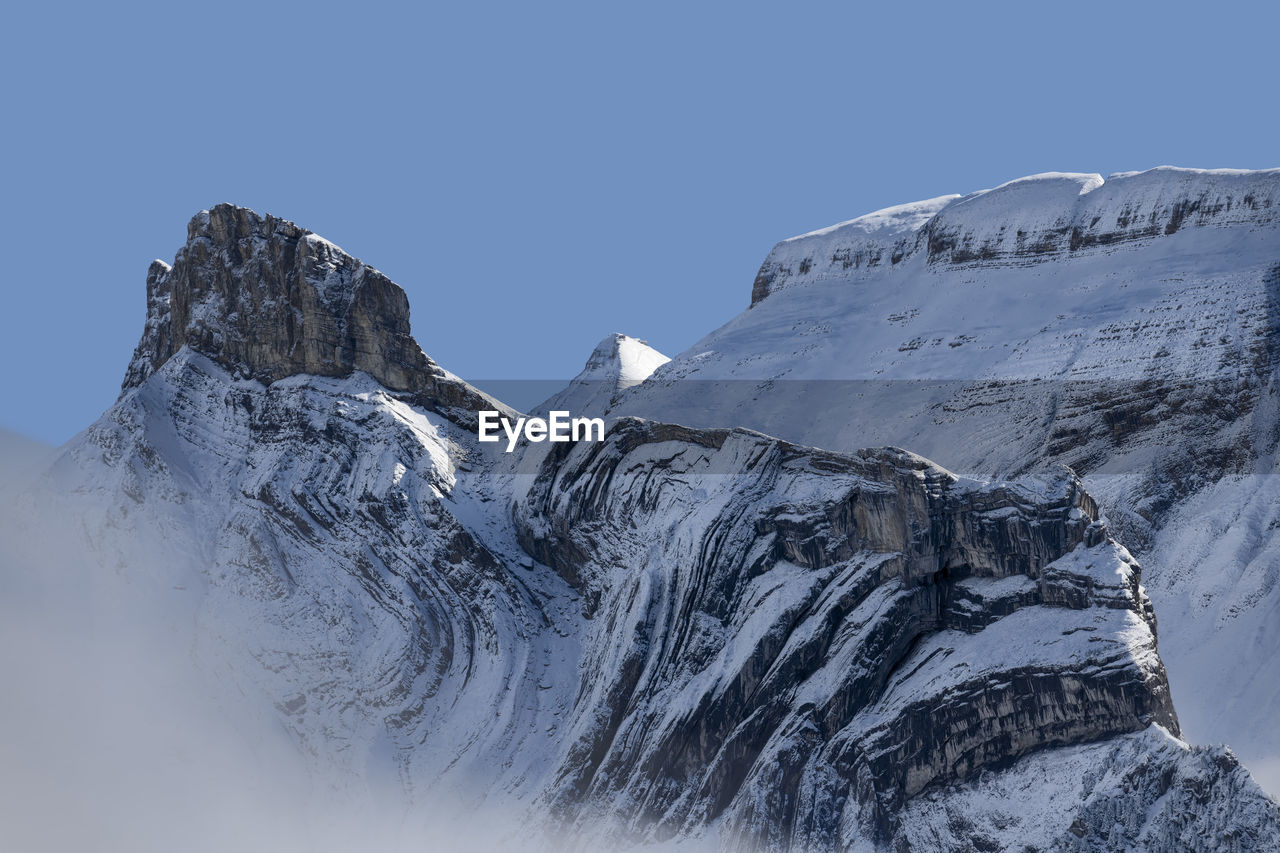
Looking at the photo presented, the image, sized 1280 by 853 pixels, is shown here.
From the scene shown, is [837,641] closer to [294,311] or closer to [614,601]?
[614,601]

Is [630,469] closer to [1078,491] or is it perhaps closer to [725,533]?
[725,533]

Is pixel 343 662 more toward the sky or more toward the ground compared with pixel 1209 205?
more toward the ground

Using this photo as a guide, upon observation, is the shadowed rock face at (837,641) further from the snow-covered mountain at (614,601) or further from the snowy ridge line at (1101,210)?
the snowy ridge line at (1101,210)

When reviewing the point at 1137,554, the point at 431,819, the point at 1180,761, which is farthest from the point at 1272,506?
the point at 431,819

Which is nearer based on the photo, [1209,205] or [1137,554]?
[1137,554]

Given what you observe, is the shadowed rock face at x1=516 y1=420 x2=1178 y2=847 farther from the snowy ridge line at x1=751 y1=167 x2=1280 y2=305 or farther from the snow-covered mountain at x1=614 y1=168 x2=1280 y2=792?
the snowy ridge line at x1=751 y1=167 x2=1280 y2=305

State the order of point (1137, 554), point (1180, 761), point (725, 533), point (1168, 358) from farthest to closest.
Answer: point (1168, 358) → point (1137, 554) → point (725, 533) → point (1180, 761)
